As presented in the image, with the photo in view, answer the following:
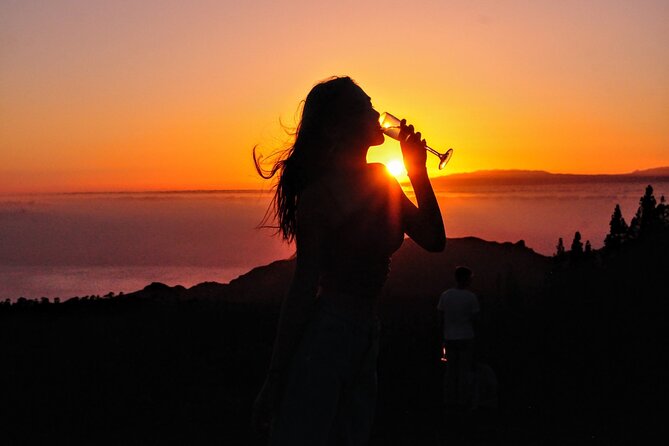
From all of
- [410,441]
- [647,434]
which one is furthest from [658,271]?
[410,441]

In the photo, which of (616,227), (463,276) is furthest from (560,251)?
(463,276)

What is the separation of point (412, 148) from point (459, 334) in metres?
7.53

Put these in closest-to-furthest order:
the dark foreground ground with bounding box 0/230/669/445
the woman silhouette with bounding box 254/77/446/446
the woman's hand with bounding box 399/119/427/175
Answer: the woman silhouette with bounding box 254/77/446/446 → the woman's hand with bounding box 399/119/427/175 → the dark foreground ground with bounding box 0/230/669/445

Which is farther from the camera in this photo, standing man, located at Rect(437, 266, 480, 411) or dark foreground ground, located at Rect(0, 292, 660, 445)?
standing man, located at Rect(437, 266, 480, 411)

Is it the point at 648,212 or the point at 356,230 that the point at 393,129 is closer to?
the point at 356,230

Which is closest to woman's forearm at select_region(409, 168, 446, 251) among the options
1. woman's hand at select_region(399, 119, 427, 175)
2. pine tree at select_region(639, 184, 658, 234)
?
woman's hand at select_region(399, 119, 427, 175)

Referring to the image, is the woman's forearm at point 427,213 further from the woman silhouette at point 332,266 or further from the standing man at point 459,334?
the standing man at point 459,334

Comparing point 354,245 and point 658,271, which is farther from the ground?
point 354,245

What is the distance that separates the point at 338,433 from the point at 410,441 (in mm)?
6032

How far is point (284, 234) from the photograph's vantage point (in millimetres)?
3172

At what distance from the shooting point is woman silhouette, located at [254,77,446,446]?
2938mm

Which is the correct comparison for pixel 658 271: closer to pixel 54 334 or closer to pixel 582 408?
pixel 582 408

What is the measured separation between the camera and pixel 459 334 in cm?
1041

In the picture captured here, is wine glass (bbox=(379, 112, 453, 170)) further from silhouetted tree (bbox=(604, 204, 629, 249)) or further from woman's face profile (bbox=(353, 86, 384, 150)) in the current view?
silhouetted tree (bbox=(604, 204, 629, 249))
